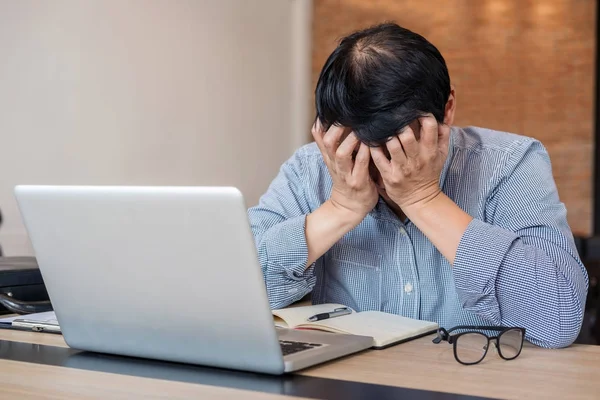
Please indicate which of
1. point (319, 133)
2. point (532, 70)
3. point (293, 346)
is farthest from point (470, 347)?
point (532, 70)

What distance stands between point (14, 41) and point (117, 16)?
490 mm

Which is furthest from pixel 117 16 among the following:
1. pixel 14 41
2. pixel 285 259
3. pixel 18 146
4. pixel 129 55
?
pixel 285 259

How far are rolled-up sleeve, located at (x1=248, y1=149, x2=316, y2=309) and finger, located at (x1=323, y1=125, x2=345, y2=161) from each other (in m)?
0.14

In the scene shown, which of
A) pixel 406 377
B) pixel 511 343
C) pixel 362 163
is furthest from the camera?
pixel 362 163

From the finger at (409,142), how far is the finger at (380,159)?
4cm

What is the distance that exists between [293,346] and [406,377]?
0.55 ft

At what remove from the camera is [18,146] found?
2.53 meters

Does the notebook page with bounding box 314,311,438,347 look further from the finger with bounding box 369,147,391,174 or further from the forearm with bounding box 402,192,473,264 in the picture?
the finger with bounding box 369,147,391,174

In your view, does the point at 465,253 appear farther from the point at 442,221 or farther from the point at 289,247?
the point at 289,247

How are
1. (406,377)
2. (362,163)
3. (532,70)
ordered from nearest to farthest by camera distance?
(406,377) → (362,163) → (532,70)

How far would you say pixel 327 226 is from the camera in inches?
54.2

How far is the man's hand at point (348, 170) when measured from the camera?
4.29 feet

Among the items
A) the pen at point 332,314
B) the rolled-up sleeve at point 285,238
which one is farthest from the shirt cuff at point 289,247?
the pen at point 332,314

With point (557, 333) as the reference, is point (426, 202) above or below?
above
